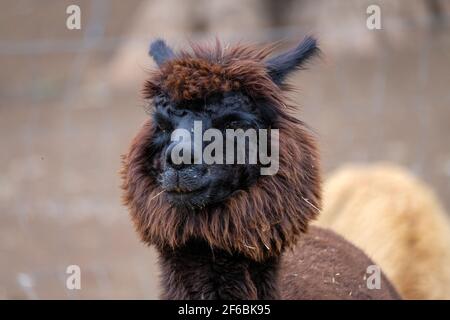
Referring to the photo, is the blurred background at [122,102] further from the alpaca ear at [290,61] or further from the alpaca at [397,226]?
the alpaca ear at [290,61]

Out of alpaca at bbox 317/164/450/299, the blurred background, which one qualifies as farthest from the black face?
the blurred background

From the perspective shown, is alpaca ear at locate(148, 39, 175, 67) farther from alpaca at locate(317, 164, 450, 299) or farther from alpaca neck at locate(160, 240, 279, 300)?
alpaca at locate(317, 164, 450, 299)

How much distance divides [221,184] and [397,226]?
2.22 metres

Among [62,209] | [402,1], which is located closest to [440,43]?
[402,1]

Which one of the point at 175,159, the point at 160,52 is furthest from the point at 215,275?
the point at 160,52

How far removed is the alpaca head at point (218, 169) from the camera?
2.88 meters

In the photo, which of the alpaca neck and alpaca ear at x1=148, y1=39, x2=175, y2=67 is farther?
alpaca ear at x1=148, y1=39, x2=175, y2=67

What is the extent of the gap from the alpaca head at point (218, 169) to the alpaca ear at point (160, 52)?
0.21 metres

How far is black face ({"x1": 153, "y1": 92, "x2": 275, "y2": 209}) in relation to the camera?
9.31 feet

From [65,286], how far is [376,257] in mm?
2746

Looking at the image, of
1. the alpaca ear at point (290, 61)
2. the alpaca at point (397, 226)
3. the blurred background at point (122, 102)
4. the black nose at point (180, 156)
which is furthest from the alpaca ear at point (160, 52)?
the blurred background at point (122, 102)

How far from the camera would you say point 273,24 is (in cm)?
1235

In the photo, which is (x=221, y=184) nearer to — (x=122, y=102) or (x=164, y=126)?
(x=164, y=126)

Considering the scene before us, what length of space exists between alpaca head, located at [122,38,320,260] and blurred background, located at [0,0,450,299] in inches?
135
